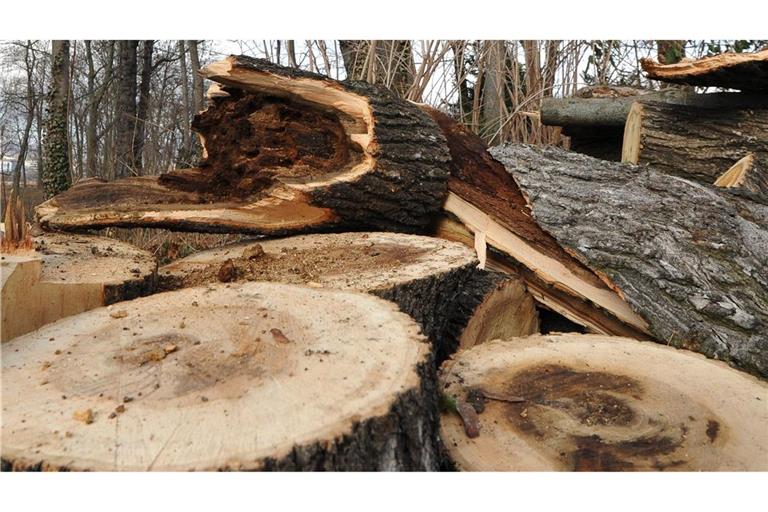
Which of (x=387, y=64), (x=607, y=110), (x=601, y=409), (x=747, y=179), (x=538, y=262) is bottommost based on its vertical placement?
(x=601, y=409)

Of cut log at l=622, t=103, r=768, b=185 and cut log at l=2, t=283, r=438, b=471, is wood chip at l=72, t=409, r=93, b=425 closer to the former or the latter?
cut log at l=2, t=283, r=438, b=471

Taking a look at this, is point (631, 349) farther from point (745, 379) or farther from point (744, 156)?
point (744, 156)

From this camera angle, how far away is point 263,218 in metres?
3.11

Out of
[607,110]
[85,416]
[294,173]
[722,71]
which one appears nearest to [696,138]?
[722,71]

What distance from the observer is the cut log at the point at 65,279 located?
2006 mm

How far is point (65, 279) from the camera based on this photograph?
227cm

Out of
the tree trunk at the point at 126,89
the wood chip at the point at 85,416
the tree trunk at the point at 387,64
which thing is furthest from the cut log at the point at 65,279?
the tree trunk at the point at 126,89

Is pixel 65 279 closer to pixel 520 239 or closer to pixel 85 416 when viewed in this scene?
pixel 85 416

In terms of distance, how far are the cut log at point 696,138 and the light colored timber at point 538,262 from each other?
4.54 ft

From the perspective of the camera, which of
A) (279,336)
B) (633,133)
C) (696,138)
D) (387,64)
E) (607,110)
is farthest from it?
(387,64)

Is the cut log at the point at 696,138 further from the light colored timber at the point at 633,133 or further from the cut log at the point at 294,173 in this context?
the cut log at the point at 294,173

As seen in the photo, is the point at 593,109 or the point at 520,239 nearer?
the point at 520,239

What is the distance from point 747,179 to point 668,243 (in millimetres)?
969

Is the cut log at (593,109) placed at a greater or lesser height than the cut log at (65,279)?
greater
